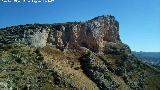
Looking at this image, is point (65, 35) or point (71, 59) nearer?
point (71, 59)

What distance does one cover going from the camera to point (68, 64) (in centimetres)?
12600

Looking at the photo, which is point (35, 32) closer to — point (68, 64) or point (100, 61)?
point (68, 64)

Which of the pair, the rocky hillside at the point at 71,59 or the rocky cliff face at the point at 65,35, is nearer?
the rocky hillside at the point at 71,59

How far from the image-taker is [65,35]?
137625mm

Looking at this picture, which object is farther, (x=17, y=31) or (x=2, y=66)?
(x=17, y=31)

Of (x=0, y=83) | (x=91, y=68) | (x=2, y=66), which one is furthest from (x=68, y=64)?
(x=0, y=83)

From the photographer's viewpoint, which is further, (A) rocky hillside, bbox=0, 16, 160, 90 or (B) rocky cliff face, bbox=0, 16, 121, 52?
(B) rocky cliff face, bbox=0, 16, 121, 52

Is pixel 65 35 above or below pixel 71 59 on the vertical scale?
above

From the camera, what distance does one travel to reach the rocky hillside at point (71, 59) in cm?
10844

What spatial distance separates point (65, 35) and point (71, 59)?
10650mm

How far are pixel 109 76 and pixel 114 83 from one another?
288 centimetres

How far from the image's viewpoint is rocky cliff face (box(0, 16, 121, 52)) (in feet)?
419

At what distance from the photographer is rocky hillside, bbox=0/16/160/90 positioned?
10844 cm

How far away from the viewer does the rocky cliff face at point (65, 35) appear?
128 metres
